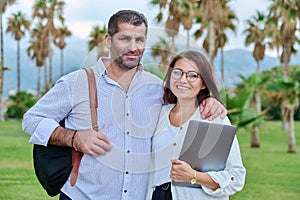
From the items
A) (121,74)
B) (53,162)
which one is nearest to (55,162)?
(53,162)

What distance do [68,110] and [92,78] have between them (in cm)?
17

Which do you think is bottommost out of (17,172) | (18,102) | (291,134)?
(18,102)

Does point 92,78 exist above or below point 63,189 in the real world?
above

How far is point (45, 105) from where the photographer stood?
2902 mm

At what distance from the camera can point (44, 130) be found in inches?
112

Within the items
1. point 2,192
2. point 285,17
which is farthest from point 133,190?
point 285,17

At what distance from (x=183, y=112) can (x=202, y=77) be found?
17cm

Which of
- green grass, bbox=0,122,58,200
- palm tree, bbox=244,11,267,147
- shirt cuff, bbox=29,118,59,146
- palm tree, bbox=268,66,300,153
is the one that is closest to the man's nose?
shirt cuff, bbox=29,118,59,146

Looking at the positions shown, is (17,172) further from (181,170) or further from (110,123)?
(181,170)

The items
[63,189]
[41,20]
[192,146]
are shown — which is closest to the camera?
[192,146]

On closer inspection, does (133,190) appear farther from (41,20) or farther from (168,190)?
(41,20)

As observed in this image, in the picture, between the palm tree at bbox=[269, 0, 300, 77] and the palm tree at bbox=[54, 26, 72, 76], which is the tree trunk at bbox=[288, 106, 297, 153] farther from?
the palm tree at bbox=[54, 26, 72, 76]

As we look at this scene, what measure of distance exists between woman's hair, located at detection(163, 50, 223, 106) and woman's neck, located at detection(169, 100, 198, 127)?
0.03 meters

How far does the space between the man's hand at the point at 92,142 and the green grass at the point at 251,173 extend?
317 inches
